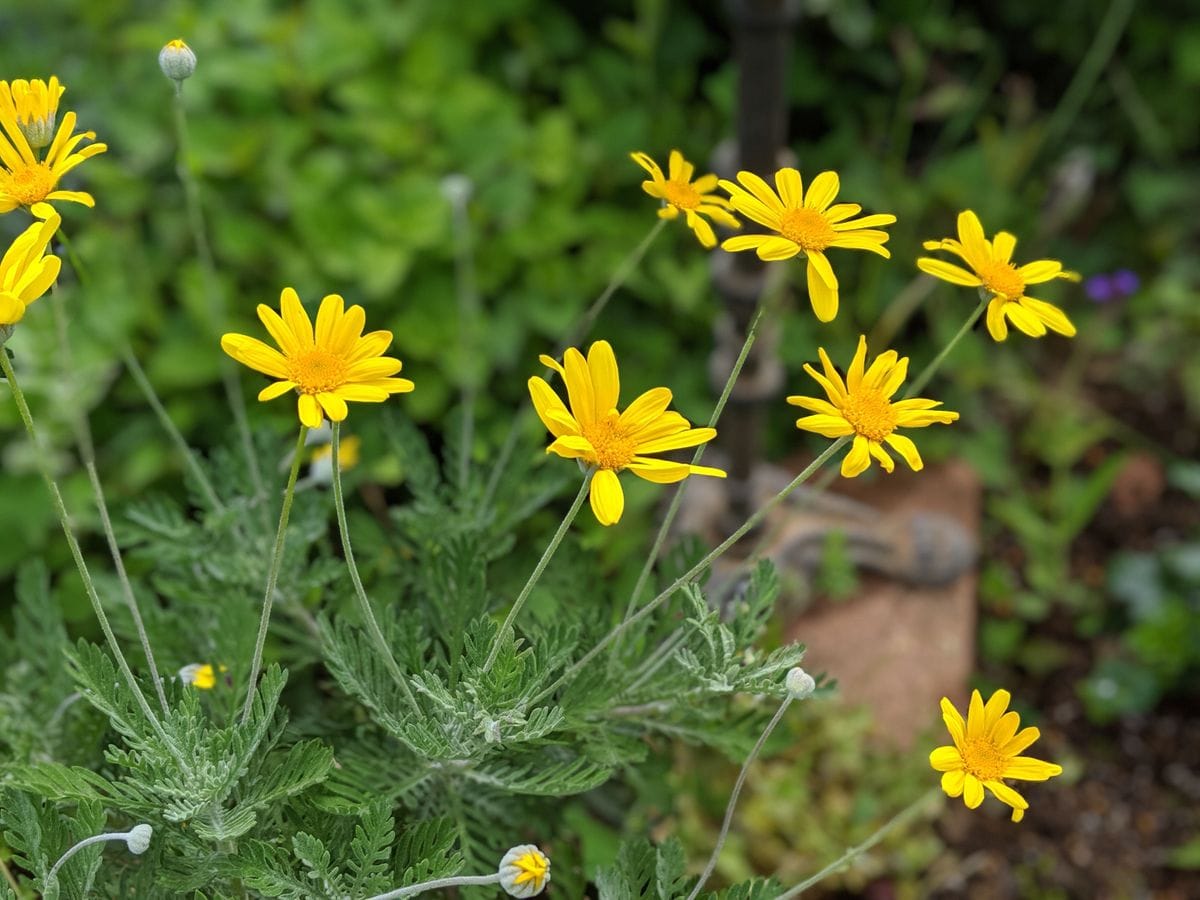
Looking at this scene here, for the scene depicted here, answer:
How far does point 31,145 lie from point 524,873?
49 cm

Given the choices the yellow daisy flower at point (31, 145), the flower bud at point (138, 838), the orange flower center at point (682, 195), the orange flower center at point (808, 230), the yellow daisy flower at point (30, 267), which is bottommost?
the flower bud at point (138, 838)

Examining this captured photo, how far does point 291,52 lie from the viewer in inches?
73.2

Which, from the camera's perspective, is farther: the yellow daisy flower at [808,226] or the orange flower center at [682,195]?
the orange flower center at [682,195]

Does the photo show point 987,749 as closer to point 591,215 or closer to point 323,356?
point 323,356

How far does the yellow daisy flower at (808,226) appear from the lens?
2.11ft

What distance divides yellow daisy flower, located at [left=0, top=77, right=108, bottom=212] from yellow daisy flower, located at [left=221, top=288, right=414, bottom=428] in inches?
6.5

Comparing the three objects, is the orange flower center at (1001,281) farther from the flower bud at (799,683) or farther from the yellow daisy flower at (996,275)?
the flower bud at (799,683)

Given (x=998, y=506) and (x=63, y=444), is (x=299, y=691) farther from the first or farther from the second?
(x=998, y=506)

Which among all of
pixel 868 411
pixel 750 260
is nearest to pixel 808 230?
pixel 868 411

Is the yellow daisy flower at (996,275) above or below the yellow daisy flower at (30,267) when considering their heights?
below

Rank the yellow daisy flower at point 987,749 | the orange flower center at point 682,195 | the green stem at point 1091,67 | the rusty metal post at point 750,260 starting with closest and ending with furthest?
the yellow daisy flower at point 987,749
the orange flower center at point 682,195
the rusty metal post at point 750,260
the green stem at point 1091,67

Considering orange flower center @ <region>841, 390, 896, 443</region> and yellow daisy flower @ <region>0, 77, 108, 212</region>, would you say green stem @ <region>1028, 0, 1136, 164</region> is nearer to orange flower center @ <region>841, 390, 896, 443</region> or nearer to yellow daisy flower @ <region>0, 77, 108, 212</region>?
orange flower center @ <region>841, 390, 896, 443</region>

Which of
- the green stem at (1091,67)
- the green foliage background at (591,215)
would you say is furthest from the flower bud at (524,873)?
the green stem at (1091,67)

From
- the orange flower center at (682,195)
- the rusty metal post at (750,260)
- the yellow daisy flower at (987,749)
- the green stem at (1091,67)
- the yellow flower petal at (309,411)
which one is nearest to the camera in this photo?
the yellow flower petal at (309,411)
